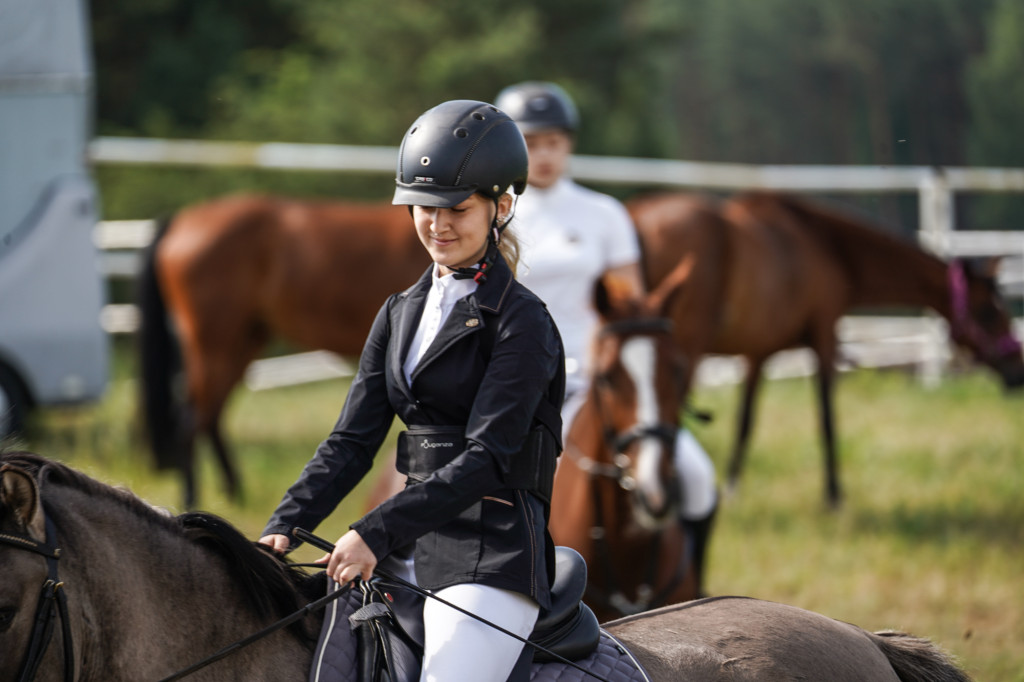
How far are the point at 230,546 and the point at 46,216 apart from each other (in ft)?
20.2

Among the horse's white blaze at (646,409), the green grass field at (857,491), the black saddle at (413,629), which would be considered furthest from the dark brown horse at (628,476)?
the black saddle at (413,629)

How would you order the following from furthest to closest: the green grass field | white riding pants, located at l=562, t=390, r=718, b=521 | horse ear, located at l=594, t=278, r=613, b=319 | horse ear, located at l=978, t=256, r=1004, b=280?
1. horse ear, located at l=978, t=256, r=1004, b=280
2. the green grass field
3. white riding pants, located at l=562, t=390, r=718, b=521
4. horse ear, located at l=594, t=278, r=613, b=319

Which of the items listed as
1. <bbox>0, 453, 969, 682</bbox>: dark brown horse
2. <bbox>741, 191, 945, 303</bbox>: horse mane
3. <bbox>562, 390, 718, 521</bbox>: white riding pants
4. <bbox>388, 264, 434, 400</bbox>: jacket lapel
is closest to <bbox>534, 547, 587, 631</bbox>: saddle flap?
<bbox>0, 453, 969, 682</bbox>: dark brown horse

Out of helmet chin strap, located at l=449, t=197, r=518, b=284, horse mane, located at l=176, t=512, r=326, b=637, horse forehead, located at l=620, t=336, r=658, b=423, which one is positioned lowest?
horse forehead, located at l=620, t=336, r=658, b=423

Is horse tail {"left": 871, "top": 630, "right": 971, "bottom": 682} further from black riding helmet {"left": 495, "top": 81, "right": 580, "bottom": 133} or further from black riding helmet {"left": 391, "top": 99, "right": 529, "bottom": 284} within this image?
black riding helmet {"left": 495, "top": 81, "right": 580, "bottom": 133}

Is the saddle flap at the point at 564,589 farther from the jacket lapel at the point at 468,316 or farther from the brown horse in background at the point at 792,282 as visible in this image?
the brown horse in background at the point at 792,282

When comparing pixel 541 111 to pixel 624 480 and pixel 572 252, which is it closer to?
pixel 572 252

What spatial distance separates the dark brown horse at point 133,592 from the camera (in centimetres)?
158

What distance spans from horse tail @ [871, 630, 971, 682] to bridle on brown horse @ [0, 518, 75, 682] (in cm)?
160

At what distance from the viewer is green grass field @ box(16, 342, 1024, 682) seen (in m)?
5.25

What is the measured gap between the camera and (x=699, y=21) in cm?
1709

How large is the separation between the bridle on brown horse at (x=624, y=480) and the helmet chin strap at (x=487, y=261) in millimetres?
1822

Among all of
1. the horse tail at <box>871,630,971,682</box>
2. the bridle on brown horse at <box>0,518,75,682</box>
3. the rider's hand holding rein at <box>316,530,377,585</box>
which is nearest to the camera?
the bridle on brown horse at <box>0,518,75,682</box>

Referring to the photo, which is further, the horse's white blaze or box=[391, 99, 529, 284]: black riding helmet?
the horse's white blaze
